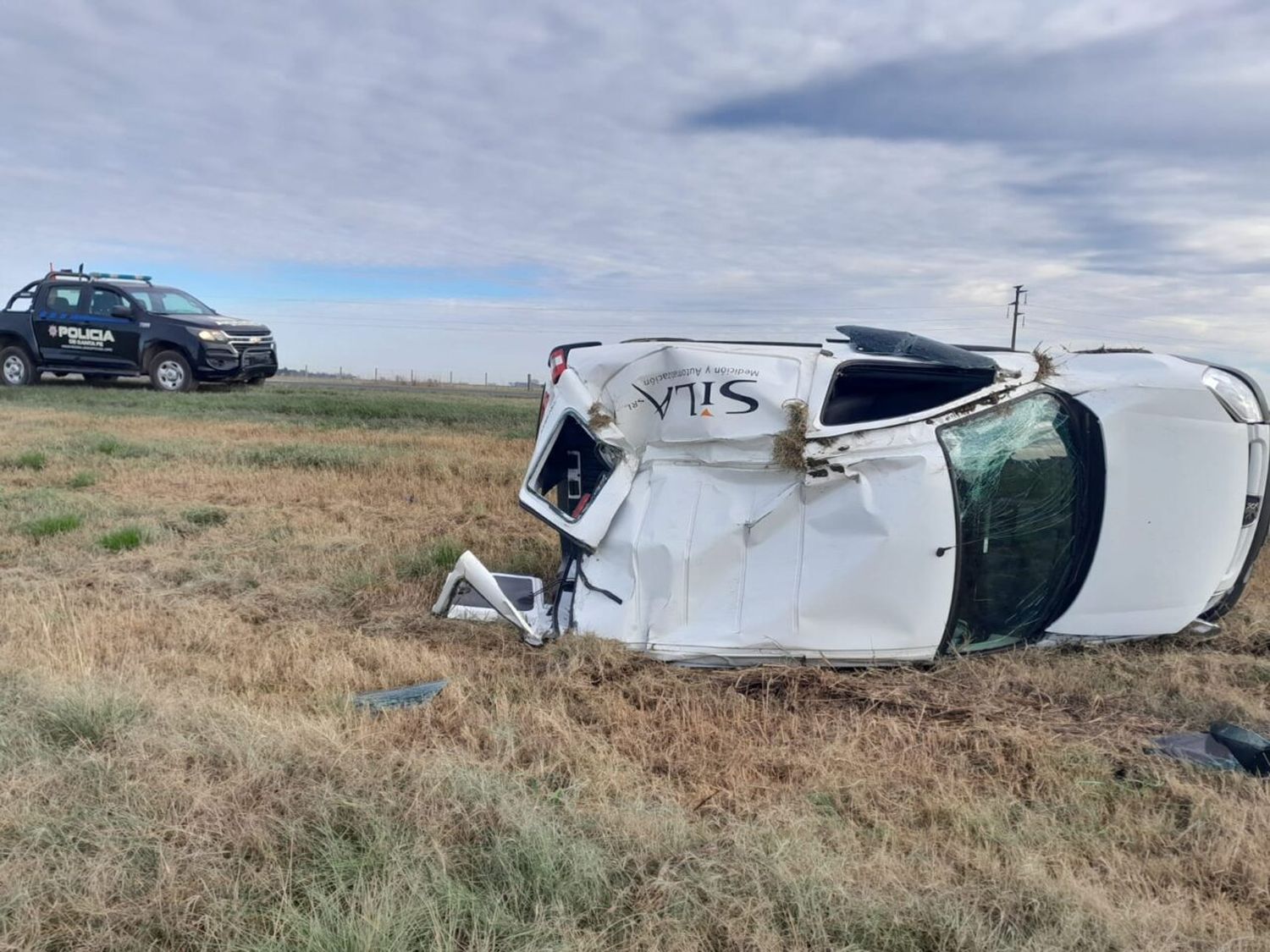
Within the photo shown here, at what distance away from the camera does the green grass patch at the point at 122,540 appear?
6.29 m

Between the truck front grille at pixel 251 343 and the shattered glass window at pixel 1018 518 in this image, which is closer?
the shattered glass window at pixel 1018 518

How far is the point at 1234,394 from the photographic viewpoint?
430 centimetres

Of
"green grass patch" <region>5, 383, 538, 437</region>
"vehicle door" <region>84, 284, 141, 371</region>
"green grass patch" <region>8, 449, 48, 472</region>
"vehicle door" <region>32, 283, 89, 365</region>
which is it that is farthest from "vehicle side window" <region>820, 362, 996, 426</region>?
"vehicle door" <region>32, 283, 89, 365</region>

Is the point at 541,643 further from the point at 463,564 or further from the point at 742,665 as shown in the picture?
the point at 742,665

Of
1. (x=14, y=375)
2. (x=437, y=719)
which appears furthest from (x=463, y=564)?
(x=14, y=375)

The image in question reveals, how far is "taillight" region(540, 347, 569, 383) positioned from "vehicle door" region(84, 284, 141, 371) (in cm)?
1253

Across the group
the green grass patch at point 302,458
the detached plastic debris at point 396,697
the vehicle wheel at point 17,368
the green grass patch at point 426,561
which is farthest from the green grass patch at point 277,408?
the detached plastic debris at point 396,697

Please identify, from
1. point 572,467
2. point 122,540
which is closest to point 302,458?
point 122,540

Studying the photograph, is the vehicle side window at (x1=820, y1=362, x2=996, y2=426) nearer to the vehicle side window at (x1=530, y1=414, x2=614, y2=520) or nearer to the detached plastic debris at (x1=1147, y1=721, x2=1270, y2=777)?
the vehicle side window at (x1=530, y1=414, x2=614, y2=520)

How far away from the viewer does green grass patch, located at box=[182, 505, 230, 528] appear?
23.5 ft

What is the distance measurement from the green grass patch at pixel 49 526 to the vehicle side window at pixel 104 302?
9476 mm

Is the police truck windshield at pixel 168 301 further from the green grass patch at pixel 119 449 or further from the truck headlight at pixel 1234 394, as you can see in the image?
the truck headlight at pixel 1234 394

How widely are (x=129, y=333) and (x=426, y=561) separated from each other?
1183 centimetres

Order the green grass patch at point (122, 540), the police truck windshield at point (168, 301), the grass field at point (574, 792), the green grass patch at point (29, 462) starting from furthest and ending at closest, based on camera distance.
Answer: the police truck windshield at point (168, 301)
the green grass patch at point (29, 462)
the green grass patch at point (122, 540)
the grass field at point (574, 792)
